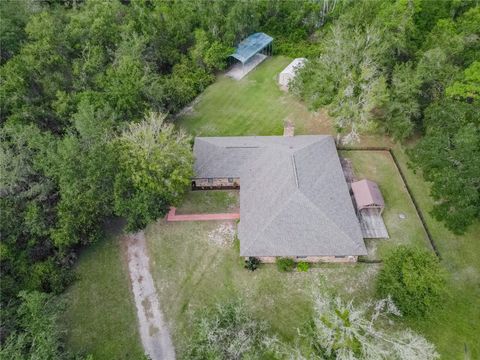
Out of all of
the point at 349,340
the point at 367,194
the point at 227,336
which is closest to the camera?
the point at 349,340

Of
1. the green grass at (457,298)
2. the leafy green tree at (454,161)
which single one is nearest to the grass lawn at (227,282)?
the green grass at (457,298)

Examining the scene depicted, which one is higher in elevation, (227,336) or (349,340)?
(349,340)

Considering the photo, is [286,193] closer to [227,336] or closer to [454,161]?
[227,336]

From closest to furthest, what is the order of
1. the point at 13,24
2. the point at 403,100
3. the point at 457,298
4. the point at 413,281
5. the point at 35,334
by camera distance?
the point at 35,334 → the point at 413,281 → the point at 457,298 → the point at 403,100 → the point at 13,24

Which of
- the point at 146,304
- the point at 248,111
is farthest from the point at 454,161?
the point at 146,304

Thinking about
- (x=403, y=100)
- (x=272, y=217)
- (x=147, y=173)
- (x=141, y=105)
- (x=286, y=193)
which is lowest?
(x=272, y=217)

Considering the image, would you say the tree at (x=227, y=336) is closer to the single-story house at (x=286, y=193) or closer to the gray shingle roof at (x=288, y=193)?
the single-story house at (x=286, y=193)

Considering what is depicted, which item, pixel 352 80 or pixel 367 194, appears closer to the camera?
pixel 367 194

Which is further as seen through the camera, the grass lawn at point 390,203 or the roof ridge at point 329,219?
the grass lawn at point 390,203
